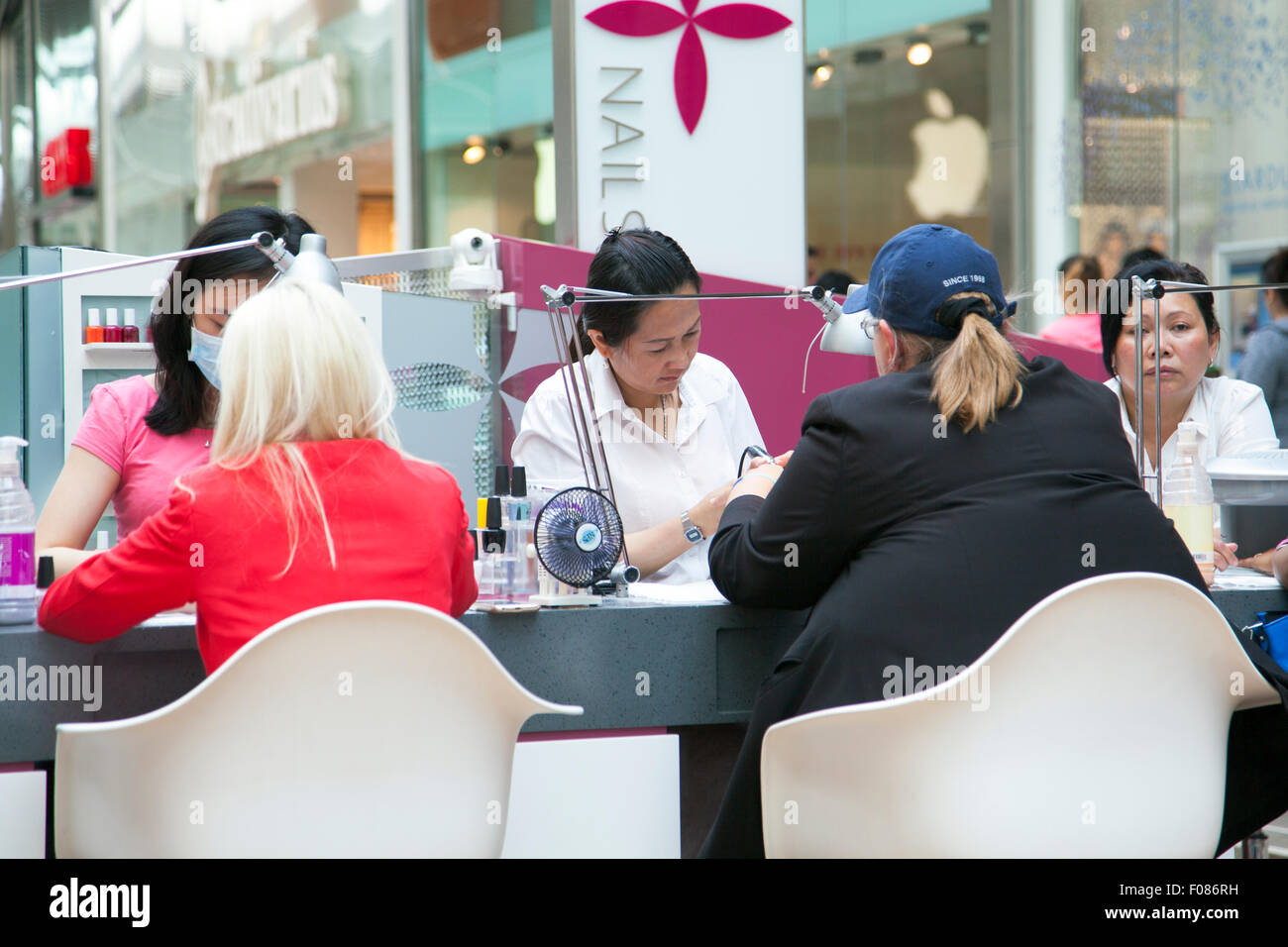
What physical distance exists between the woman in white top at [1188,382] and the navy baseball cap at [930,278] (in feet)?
3.81

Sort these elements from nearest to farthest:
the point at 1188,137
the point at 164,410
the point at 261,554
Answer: the point at 261,554, the point at 164,410, the point at 1188,137

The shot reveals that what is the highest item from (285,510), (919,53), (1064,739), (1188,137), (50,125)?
(50,125)

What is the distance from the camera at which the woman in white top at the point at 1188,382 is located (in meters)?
3.13

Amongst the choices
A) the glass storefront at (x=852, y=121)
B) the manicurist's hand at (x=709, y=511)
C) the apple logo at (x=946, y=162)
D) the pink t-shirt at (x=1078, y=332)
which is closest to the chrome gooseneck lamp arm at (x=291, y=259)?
the manicurist's hand at (x=709, y=511)

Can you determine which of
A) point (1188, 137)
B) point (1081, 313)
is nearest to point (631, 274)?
point (1081, 313)

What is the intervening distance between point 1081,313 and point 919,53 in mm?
3548

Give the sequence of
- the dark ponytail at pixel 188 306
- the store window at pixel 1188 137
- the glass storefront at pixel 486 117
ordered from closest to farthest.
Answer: the dark ponytail at pixel 188 306
the store window at pixel 1188 137
the glass storefront at pixel 486 117

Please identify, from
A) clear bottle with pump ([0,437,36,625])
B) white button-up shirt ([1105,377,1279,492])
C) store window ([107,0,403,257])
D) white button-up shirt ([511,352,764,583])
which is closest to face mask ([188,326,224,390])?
clear bottle with pump ([0,437,36,625])

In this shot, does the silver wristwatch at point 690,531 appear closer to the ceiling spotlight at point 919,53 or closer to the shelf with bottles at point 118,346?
the shelf with bottles at point 118,346

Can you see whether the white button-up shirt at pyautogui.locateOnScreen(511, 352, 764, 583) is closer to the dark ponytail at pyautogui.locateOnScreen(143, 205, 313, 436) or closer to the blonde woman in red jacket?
the dark ponytail at pyautogui.locateOnScreen(143, 205, 313, 436)

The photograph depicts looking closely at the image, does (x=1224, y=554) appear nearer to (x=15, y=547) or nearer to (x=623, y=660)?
(x=623, y=660)

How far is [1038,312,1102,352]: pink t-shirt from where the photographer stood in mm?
5020

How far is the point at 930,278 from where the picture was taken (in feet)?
6.52

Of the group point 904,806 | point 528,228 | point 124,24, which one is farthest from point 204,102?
point 904,806
